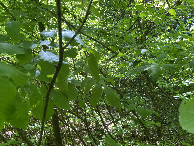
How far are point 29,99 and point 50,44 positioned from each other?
10.5 inches

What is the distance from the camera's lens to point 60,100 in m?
0.97

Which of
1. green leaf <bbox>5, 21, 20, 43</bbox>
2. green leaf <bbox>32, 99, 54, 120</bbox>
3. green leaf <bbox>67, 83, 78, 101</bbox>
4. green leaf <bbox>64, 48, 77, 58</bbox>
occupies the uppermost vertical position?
green leaf <bbox>5, 21, 20, 43</bbox>

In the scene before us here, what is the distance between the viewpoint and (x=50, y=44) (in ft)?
2.88

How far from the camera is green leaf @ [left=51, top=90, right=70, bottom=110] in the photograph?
0.96 meters

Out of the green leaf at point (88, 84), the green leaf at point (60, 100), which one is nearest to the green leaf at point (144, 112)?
the green leaf at point (88, 84)

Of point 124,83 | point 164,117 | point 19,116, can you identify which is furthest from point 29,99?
point 164,117

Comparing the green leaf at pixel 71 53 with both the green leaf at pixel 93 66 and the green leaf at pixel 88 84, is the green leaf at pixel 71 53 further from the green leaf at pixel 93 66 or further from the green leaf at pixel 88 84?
the green leaf at pixel 88 84

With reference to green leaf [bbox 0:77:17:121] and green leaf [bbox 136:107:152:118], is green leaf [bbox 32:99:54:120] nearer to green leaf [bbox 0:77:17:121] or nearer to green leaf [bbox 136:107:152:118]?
green leaf [bbox 0:77:17:121]

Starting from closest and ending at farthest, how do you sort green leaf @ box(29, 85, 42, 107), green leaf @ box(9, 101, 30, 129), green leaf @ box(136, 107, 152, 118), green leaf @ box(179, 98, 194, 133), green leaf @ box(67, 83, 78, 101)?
green leaf @ box(179, 98, 194, 133), green leaf @ box(9, 101, 30, 129), green leaf @ box(29, 85, 42, 107), green leaf @ box(67, 83, 78, 101), green leaf @ box(136, 107, 152, 118)

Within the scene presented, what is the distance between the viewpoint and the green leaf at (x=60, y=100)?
0.96 m

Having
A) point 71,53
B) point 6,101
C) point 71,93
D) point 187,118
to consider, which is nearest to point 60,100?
point 71,93

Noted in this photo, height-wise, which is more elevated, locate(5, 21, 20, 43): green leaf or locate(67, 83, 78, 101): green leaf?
locate(5, 21, 20, 43): green leaf

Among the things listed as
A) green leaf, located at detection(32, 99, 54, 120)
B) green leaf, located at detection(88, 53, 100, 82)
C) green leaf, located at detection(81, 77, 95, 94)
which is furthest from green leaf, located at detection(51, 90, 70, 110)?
green leaf, located at detection(88, 53, 100, 82)

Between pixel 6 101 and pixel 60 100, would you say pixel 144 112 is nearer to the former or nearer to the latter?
pixel 60 100
